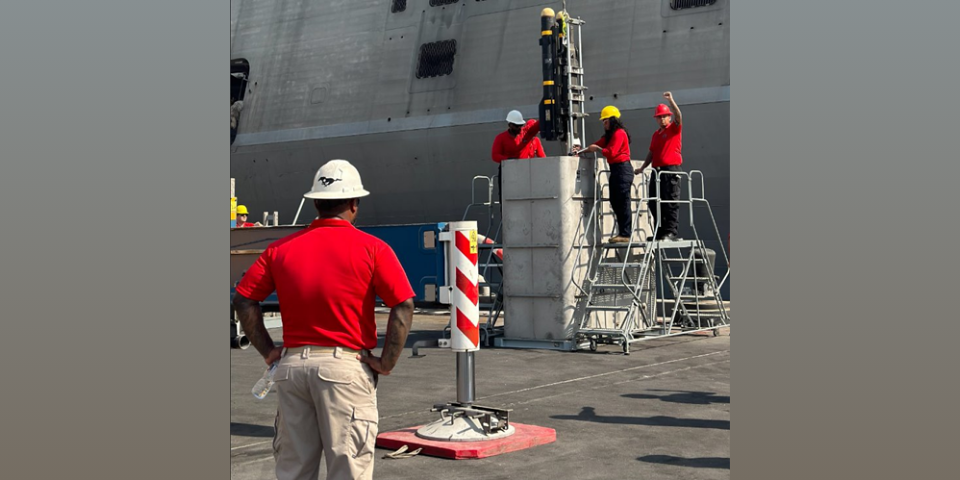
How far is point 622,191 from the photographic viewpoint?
1212 cm

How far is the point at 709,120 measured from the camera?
49.4ft

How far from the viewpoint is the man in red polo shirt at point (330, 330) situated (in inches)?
161

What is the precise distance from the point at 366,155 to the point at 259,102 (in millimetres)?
3257

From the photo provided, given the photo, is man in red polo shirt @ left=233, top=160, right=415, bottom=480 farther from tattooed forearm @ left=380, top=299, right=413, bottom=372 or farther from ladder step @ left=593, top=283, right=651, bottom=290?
ladder step @ left=593, top=283, right=651, bottom=290

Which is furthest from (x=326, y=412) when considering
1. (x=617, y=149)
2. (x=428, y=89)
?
(x=428, y=89)

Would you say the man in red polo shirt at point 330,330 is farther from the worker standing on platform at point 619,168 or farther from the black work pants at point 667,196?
the black work pants at point 667,196

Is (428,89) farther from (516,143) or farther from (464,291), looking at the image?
(464,291)

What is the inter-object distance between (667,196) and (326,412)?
29.4 feet

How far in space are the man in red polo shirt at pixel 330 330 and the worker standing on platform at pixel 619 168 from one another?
26.2ft

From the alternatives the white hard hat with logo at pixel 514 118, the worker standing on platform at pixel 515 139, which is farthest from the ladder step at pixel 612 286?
the white hard hat with logo at pixel 514 118

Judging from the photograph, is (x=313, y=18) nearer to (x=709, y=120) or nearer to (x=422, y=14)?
(x=422, y=14)

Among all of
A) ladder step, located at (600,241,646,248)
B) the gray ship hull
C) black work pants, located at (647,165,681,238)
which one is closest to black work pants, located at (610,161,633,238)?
ladder step, located at (600,241,646,248)

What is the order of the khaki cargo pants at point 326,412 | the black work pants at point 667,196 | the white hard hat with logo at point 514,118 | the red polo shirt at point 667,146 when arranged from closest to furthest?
the khaki cargo pants at point 326,412 < the red polo shirt at point 667,146 < the black work pants at point 667,196 < the white hard hat with logo at point 514,118

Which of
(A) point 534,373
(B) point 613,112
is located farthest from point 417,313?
(A) point 534,373
